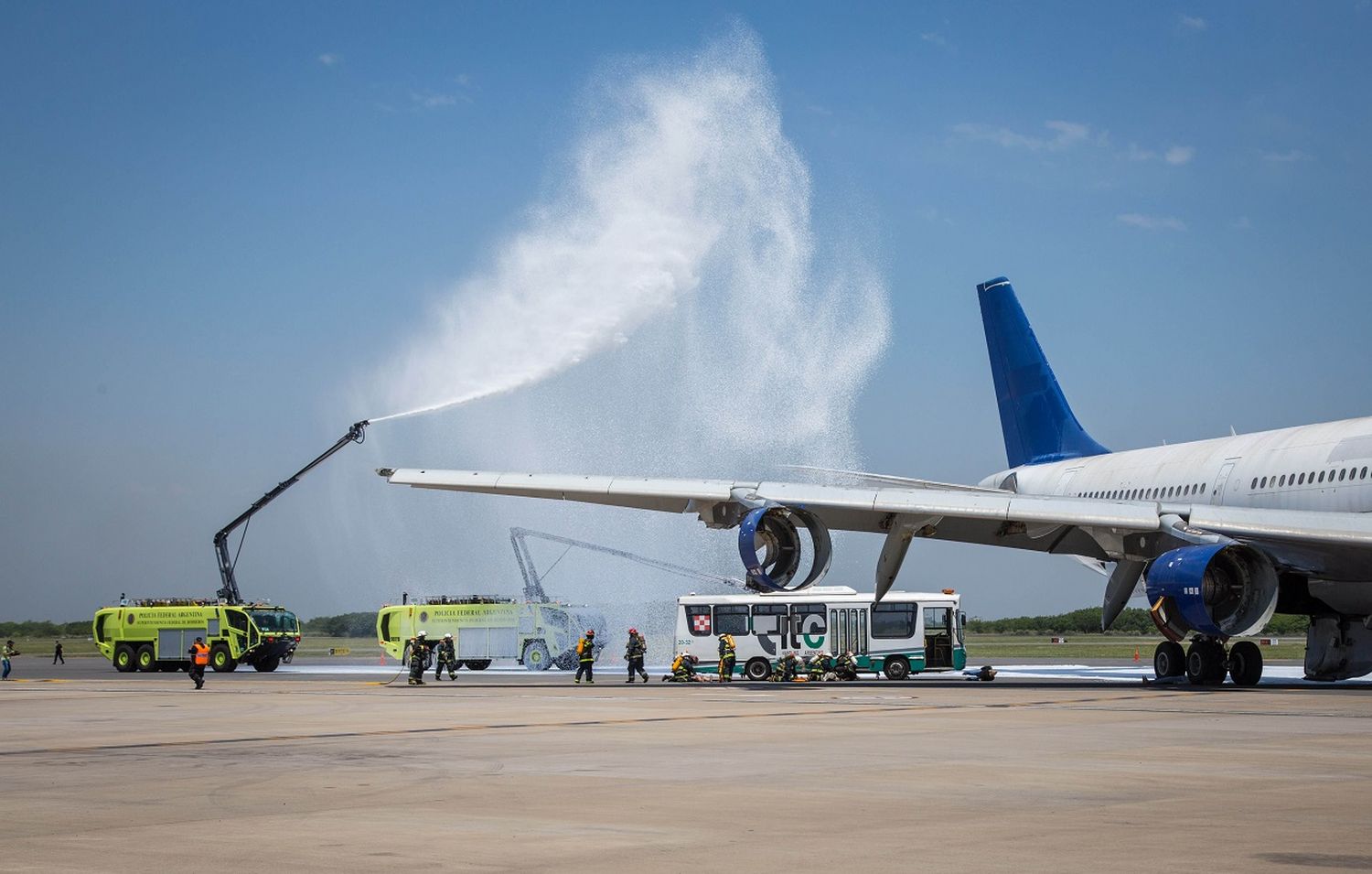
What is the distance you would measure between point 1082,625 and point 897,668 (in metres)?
99.8

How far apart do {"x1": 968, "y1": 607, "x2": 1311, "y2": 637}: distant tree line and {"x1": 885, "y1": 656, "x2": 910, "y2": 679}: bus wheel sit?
61.4m

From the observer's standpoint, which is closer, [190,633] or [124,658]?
[190,633]

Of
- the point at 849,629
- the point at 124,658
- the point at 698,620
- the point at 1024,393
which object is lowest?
the point at 124,658

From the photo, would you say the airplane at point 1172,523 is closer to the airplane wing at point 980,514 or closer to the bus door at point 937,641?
the airplane wing at point 980,514

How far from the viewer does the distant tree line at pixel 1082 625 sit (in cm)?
10544

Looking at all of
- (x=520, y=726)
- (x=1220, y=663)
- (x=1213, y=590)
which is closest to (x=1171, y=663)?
(x=1220, y=663)

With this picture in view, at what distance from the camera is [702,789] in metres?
12.7

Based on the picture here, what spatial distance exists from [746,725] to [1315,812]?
33.9 ft

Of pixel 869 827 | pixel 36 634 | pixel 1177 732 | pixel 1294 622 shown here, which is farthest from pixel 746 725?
pixel 36 634

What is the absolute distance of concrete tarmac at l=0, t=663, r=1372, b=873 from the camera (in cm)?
912

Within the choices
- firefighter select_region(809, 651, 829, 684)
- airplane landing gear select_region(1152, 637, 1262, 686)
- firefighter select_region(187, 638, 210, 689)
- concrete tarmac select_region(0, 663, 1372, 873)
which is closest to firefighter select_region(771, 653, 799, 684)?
firefighter select_region(809, 651, 829, 684)

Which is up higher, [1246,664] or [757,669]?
[1246,664]

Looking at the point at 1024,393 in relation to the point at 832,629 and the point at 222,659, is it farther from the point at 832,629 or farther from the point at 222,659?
the point at 222,659

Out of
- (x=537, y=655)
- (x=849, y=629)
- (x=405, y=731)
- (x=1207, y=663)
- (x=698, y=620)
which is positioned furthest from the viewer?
(x=537, y=655)
